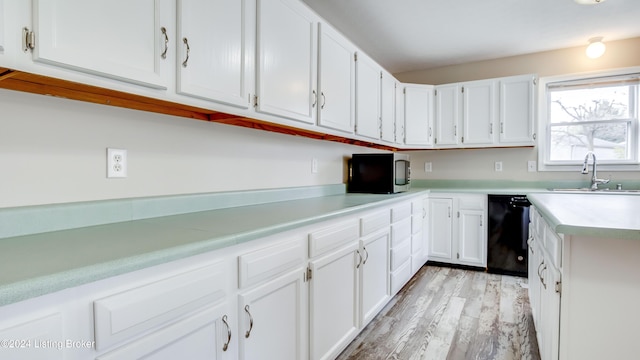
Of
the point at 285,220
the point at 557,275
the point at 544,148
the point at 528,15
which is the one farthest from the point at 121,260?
the point at 544,148

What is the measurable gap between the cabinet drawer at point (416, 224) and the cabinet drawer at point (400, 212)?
0.53 feet

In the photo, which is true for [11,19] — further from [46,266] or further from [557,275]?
[557,275]

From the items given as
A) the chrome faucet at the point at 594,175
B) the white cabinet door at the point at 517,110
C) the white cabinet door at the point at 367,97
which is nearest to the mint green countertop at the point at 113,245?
the white cabinet door at the point at 367,97

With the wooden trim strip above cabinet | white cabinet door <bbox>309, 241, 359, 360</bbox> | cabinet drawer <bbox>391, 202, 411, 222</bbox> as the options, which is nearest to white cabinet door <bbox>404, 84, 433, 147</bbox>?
cabinet drawer <bbox>391, 202, 411, 222</bbox>

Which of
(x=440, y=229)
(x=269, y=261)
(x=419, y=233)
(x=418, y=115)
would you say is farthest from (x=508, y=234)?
(x=269, y=261)

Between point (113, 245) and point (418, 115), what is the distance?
138 inches

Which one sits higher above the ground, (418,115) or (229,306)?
(418,115)

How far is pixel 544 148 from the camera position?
143 inches

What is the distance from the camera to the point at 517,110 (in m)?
3.46

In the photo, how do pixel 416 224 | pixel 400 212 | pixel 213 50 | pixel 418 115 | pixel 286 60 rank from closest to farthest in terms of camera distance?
pixel 213 50 < pixel 286 60 < pixel 400 212 < pixel 416 224 < pixel 418 115

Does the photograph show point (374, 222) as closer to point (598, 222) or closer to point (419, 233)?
point (598, 222)

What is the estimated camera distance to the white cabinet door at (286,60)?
159cm

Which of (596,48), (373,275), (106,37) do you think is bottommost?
(373,275)

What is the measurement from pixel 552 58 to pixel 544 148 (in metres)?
0.97
